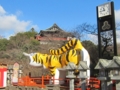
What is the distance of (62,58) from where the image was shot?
14.6m

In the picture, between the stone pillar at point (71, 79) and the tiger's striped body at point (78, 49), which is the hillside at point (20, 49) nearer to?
the tiger's striped body at point (78, 49)

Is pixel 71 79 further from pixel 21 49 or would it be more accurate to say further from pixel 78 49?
pixel 21 49

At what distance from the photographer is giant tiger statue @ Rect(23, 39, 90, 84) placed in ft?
44.4

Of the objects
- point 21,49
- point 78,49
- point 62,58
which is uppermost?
point 21,49

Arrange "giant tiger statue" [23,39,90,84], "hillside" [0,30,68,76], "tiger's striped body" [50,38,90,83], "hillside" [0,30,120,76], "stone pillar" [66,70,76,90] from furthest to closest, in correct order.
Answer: "hillside" [0,30,68,76] < "hillside" [0,30,120,76] < "giant tiger statue" [23,39,90,84] < "tiger's striped body" [50,38,90,83] < "stone pillar" [66,70,76,90]

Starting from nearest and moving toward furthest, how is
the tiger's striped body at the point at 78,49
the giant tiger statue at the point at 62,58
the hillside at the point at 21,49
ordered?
the tiger's striped body at the point at 78,49, the giant tiger statue at the point at 62,58, the hillside at the point at 21,49

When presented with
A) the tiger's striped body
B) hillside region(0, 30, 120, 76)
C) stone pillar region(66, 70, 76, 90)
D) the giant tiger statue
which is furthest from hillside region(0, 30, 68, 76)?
stone pillar region(66, 70, 76, 90)

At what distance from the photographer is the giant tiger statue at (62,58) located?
13.5 m

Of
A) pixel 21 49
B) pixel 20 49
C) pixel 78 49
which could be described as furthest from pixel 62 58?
pixel 20 49

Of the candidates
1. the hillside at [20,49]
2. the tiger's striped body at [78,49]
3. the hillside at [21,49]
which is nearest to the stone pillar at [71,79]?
the tiger's striped body at [78,49]

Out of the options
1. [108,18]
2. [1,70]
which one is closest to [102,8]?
[108,18]

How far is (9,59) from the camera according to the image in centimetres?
3419

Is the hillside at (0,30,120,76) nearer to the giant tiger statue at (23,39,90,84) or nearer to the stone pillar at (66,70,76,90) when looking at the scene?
the giant tiger statue at (23,39,90,84)

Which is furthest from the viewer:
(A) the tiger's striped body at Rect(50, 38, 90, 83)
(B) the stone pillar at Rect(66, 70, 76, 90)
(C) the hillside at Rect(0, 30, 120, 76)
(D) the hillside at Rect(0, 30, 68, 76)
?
(D) the hillside at Rect(0, 30, 68, 76)
